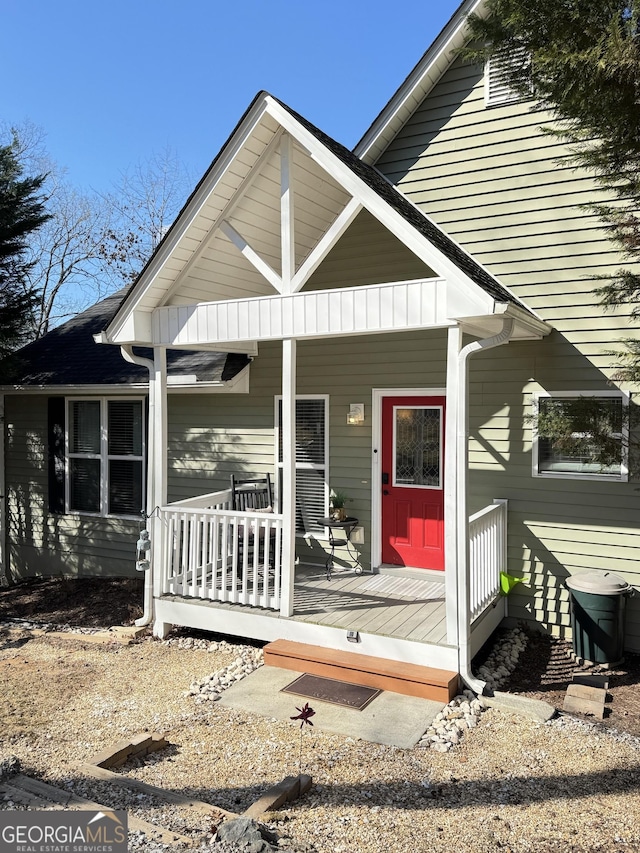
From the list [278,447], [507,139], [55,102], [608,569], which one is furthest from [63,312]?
[608,569]

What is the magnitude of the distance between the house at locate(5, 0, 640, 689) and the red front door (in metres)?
0.03

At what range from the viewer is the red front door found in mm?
7488

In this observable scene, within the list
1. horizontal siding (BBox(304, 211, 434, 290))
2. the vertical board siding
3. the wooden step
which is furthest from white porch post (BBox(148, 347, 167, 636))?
the vertical board siding

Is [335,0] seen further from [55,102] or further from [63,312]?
[63,312]

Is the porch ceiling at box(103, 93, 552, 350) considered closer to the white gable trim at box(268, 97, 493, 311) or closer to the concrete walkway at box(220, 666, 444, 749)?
the white gable trim at box(268, 97, 493, 311)

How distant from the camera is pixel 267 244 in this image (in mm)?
7520

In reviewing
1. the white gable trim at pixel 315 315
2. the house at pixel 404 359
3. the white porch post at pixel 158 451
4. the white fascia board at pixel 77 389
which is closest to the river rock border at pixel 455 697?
the house at pixel 404 359

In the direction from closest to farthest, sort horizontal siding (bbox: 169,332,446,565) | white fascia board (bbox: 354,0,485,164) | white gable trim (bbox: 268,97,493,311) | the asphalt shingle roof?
1. white gable trim (bbox: 268,97,493,311)
2. white fascia board (bbox: 354,0,485,164)
3. horizontal siding (bbox: 169,332,446,565)
4. the asphalt shingle roof

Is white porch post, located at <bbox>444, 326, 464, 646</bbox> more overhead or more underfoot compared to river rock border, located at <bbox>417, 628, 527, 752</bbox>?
more overhead

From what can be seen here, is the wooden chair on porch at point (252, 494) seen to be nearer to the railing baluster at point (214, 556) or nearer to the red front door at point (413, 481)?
the railing baluster at point (214, 556)

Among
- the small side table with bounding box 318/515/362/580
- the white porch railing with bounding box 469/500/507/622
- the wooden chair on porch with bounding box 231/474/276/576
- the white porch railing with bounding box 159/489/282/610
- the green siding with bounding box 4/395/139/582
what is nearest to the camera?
the white porch railing with bounding box 469/500/507/622

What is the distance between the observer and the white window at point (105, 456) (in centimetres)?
953

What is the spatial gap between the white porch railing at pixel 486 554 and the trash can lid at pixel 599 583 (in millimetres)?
749

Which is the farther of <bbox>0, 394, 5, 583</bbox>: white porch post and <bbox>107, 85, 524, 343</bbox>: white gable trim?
<bbox>0, 394, 5, 583</bbox>: white porch post
